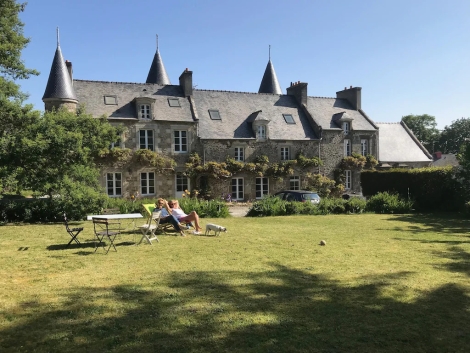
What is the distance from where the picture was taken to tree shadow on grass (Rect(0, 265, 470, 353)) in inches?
153

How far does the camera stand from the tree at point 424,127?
69188mm

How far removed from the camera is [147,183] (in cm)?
2344

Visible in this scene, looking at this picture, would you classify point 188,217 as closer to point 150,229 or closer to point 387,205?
point 150,229

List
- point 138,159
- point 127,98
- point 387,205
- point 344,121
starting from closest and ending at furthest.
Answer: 1. point 387,205
2. point 138,159
3. point 127,98
4. point 344,121

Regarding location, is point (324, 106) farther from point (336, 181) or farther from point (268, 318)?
point (268, 318)

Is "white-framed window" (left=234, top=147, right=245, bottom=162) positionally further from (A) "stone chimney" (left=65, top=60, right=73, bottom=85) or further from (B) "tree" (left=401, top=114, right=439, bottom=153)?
(B) "tree" (left=401, top=114, right=439, bottom=153)

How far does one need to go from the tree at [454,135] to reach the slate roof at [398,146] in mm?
39642

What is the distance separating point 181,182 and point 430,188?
14222 millimetres

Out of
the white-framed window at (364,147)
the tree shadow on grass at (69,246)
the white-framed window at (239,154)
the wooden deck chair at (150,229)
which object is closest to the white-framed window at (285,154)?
the white-framed window at (239,154)

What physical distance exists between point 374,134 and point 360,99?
352 cm

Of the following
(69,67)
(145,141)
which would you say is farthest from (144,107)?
(69,67)

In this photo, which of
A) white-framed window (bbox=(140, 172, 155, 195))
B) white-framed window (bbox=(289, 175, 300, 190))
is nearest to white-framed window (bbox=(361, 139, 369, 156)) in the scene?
white-framed window (bbox=(289, 175, 300, 190))

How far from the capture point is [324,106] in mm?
29969

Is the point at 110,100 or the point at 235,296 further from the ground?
the point at 110,100
